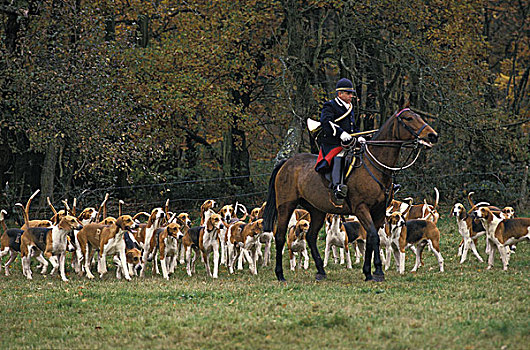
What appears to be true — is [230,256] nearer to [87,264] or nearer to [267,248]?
[267,248]

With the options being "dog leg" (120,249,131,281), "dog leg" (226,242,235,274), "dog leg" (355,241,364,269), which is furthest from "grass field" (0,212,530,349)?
"dog leg" (355,241,364,269)

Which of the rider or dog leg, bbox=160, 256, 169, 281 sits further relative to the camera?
dog leg, bbox=160, 256, 169, 281

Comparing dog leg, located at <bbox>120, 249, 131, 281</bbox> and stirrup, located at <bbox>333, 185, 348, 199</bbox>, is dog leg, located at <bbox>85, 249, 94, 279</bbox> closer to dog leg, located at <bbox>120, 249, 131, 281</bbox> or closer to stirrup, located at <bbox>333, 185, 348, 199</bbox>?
dog leg, located at <bbox>120, 249, 131, 281</bbox>

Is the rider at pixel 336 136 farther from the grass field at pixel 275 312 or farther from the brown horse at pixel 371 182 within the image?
the grass field at pixel 275 312

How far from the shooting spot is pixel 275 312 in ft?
26.2

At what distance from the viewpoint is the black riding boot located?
10.1 m

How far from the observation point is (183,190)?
845 inches

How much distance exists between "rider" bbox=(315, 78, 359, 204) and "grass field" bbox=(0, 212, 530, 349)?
57.9 inches

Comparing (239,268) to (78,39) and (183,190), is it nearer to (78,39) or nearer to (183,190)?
(78,39)

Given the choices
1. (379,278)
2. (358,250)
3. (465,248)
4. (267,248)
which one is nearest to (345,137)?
(379,278)

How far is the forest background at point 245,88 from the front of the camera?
1752 cm

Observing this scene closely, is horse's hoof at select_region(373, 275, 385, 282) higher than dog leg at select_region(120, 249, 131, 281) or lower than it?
lower

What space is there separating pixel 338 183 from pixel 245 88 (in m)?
12.4

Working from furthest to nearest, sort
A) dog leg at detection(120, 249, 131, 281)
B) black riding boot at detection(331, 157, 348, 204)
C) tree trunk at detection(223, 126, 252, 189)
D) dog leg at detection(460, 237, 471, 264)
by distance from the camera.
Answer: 1. tree trunk at detection(223, 126, 252, 189)
2. dog leg at detection(460, 237, 471, 264)
3. dog leg at detection(120, 249, 131, 281)
4. black riding boot at detection(331, 157, 348, 204)
